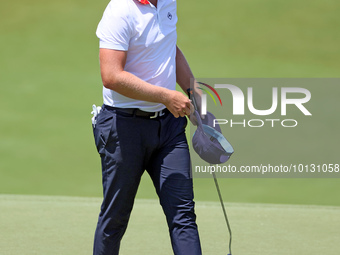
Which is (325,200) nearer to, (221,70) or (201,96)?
(221,70)

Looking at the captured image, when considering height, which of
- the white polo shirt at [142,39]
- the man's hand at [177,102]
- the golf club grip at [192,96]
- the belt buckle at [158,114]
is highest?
the white polo shirt at [142,39]

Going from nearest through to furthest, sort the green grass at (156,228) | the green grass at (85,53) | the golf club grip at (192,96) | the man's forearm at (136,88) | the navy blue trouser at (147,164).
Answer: the man's forearm at (136,88)
the navy blue trouser at (147,164)
the golf club grip at (192,96)
the green grass at (156,228)
the green grass at (85,53)

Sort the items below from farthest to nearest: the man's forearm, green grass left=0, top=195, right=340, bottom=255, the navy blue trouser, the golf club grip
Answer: green grass left=0, top=195, right=340, bottom=255, the golf club grip, the navy blue trouser, the man's forearm

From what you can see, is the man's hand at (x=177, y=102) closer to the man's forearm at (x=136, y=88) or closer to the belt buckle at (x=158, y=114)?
the man's forearm at (x=136, y=88)

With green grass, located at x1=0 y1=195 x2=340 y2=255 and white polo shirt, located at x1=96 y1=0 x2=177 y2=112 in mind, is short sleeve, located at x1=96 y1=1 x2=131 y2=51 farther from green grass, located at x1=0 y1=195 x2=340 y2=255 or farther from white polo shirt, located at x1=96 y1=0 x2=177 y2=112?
green grass, located at x1=0 y1=195 x2=340 y2=255

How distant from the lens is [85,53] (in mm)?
7539

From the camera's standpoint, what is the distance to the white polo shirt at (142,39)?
3.09 metres

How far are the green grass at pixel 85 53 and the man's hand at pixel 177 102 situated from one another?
3573mm

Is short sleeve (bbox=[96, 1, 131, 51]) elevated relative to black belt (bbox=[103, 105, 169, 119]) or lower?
elevated

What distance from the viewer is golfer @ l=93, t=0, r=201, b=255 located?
3.08 m

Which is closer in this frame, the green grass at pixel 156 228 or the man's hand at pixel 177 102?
the man's hand at pixel 177 102

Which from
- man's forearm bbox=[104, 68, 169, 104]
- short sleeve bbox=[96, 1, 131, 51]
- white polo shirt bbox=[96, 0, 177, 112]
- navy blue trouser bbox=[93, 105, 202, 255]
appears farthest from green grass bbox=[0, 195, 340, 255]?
short sleeve bbox=[96, 1, 131, 51]

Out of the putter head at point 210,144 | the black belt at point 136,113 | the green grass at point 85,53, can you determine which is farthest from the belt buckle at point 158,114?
the green grass at point 85,53

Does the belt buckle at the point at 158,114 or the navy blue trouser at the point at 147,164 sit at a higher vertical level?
the belt buckle at the point at 158,114
